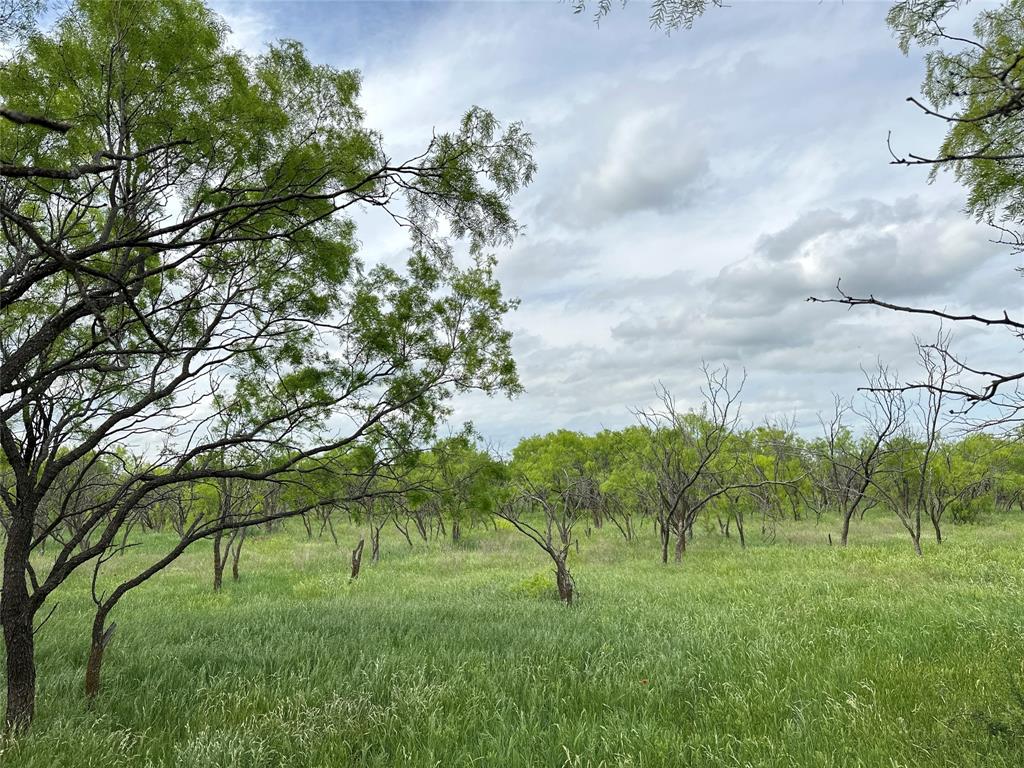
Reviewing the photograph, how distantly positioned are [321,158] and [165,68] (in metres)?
1.70

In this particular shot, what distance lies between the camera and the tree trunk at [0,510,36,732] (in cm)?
513

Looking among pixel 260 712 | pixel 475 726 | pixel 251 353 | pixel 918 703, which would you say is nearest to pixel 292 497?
pixel 251 353

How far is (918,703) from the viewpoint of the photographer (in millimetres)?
5305

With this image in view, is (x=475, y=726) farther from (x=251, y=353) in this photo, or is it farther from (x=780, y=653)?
(x=251, y=353)

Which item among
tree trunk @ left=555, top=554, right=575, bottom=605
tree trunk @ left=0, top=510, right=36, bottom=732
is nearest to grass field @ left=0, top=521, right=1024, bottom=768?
tree trunk @ left=0, top=510, right=36, bottom=732

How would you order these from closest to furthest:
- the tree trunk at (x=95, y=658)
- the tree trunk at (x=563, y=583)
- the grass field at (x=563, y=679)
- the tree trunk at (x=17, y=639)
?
the grass field at (x=563, y=679)
the tree trunk at (x=17, y=639)
the tree trunk at (x=95, y=658)
the tree trunk at (x=563, y=583)

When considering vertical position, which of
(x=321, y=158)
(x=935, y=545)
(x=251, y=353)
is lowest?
(x=935, y=545)

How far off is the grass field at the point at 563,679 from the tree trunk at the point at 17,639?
0.36 m

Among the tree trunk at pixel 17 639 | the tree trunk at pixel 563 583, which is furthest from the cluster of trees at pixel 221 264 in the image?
the tree trunk at pixel 563 583

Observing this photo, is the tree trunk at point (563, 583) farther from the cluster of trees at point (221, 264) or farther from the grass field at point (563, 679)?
the cluster of trees at point (221, 264)

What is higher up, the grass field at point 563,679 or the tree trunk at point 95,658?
the tree trunk at point 95,658

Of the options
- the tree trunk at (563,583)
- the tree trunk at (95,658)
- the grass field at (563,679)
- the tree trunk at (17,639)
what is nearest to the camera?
the grass field at (563,679)

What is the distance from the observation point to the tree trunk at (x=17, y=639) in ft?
16.8

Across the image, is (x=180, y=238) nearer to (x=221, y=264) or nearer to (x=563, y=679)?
(x=221, y=264)
